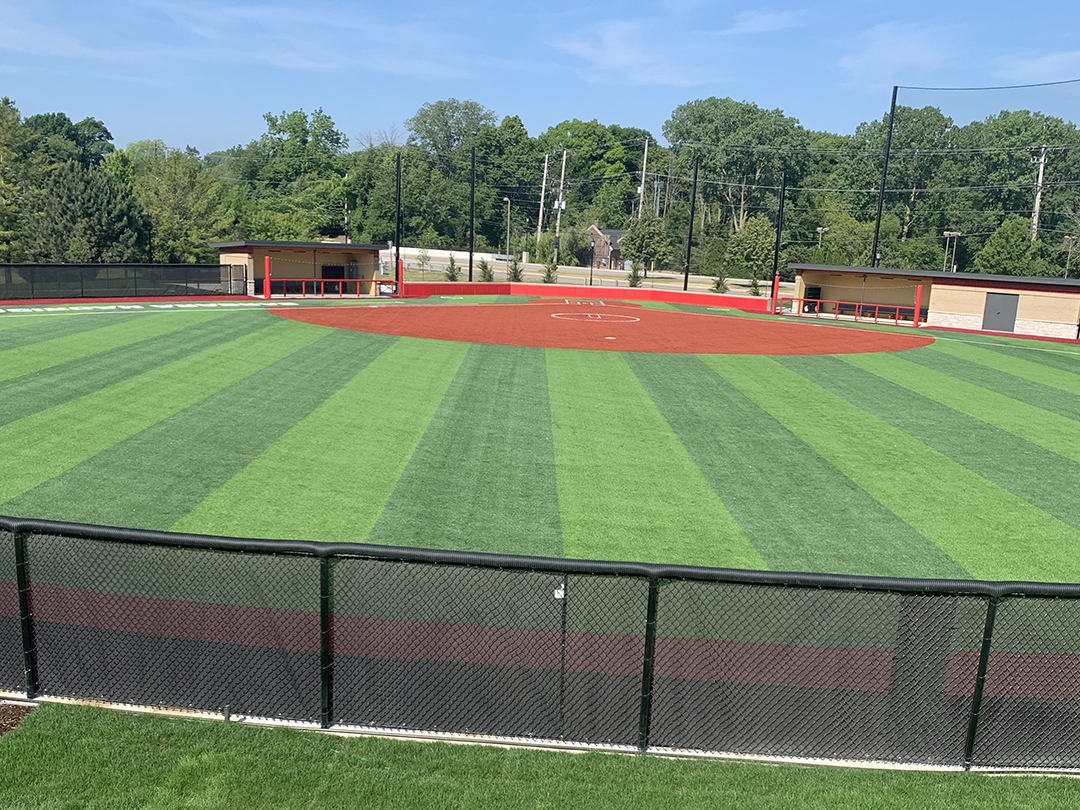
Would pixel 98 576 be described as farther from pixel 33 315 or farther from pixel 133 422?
pixel 33 315

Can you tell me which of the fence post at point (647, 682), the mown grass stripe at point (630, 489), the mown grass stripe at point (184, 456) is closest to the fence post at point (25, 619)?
the fence post at point (647, 682)

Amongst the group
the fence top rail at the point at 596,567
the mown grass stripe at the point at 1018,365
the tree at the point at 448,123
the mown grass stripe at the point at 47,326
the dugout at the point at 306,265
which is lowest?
the mown grass stripe at the point at 1018,365

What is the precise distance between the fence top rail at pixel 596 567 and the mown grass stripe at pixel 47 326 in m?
21.2

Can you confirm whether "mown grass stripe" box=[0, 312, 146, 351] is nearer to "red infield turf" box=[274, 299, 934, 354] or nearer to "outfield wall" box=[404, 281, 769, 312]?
"red infield turf" box=[274, 299, 934, 354]

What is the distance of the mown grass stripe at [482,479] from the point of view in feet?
43.0

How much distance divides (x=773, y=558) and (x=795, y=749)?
6349 millimetres

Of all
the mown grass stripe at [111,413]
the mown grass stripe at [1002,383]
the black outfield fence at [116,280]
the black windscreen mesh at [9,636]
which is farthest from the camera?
the black outfield fence at [116,280]

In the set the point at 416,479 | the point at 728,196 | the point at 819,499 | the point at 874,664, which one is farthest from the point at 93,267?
the point at 728,196

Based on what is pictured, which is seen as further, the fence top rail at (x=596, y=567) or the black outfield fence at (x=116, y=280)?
the black outfield fence at (x=116, y=280)

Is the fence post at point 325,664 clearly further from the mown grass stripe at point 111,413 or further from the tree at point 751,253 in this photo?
the tree at point 751,253

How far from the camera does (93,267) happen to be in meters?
41.9

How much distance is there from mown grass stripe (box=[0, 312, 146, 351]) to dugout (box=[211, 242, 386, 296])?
15964 millimetres

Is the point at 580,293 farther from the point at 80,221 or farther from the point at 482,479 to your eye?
the point at 482,479

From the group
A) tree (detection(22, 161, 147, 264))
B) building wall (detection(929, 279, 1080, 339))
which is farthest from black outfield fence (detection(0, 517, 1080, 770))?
tree (detection(22, 161, 147, 264))
